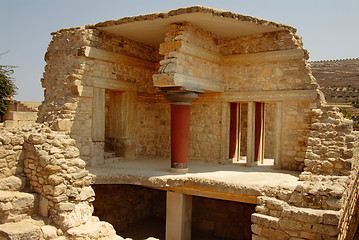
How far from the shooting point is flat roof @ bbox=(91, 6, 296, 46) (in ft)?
28.2

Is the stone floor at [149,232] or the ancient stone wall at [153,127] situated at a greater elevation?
the ancient stone wall at [153,127]

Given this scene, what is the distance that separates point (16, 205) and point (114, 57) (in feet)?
19.0

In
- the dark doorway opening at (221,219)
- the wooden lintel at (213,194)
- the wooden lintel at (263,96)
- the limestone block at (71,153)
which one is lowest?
the dark doorway opening at (221,219)

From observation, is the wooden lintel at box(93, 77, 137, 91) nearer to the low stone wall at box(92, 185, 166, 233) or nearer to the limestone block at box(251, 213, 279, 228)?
the low stone wall at box(92, 185, 166, 233)

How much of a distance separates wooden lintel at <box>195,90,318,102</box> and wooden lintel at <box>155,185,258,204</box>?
137 inches

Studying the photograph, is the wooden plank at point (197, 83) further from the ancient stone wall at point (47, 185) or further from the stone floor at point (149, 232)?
the stone floor at point (149, 232)

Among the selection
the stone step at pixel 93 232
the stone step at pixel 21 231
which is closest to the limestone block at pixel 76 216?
the stone step at pixel 93 232

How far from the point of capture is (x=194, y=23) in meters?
9.43

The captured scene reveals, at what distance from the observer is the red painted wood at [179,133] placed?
9438 mm

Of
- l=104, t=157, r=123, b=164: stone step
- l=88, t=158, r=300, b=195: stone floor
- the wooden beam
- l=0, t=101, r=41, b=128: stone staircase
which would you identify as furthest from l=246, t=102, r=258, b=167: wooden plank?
l=0, t=101, r=41, b=128: stone staircase

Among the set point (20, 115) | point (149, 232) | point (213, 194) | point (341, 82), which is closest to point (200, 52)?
point (213, 194)

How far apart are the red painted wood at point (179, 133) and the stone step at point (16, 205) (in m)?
4.05

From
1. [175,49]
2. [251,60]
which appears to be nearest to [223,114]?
[251,60]

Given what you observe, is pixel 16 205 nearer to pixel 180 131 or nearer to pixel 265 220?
pixel 180 131
